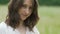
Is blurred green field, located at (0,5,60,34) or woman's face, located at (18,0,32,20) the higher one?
woman's face, located at (18,0,32,20)

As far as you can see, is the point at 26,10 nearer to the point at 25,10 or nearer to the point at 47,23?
the point at 25,10

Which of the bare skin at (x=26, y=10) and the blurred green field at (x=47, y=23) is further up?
the bare skin at (x=26, y=10)

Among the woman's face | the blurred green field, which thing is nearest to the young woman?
the woman's face

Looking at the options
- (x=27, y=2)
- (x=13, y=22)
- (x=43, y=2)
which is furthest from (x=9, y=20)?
(x=43, y=2)

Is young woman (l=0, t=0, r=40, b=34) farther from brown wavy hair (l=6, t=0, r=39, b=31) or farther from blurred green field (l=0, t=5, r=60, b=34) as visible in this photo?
blurred green field (l=0, t=5, r=60, b=34)

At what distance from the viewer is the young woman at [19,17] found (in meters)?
2.02

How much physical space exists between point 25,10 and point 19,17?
64 millimetres

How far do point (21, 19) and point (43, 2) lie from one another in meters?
11.4

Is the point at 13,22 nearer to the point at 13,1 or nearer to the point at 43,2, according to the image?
the point at 13,1

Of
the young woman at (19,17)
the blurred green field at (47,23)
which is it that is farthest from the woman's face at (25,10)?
the blurred green field at (47,23)

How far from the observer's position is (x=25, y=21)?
2.14 m

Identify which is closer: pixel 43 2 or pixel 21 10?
pixel 21 10

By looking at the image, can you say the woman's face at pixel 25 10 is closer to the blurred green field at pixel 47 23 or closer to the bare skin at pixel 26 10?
the bare skin at pixel 26 10

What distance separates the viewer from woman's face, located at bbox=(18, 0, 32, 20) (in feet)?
6.63
